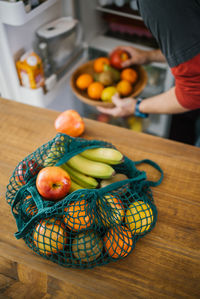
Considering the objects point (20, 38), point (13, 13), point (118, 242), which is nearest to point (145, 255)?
point (118, 242)

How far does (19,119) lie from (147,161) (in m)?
0.48

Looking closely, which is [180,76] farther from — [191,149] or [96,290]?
[96,290]

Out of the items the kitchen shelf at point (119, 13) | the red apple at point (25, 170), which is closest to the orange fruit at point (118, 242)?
the red apple at point (25, 170)

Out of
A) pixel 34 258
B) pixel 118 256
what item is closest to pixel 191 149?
pixel 118 256

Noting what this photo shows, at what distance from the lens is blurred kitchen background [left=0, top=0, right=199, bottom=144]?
1.22 meters

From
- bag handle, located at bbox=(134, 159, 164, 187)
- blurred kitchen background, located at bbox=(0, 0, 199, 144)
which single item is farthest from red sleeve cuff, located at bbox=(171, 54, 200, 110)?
blurred kitchen background, located at bbox=(0, 0, 199, 144)

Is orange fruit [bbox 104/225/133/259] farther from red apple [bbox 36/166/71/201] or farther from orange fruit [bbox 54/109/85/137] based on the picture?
orange fruit [bbox 54/109/85/137]

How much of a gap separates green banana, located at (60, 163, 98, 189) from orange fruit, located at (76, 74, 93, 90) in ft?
2.27

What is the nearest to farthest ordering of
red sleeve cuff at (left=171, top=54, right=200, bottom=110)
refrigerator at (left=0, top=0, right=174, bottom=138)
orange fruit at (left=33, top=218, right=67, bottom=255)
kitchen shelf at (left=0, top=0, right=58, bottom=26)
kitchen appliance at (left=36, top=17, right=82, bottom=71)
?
orange fruit at (left=33, top=218, right=67, bottom=255)
red sleeve cuff at (left=171, top=54, right=200, bottom=110)
kitchen shelf at (left=0, top=0, right=58, bottom=26)
refrigerator at (left=0, top=0, right=174, bottom=138)
kitchen appliance at (left=36, top=17, right=82, bottom=71)

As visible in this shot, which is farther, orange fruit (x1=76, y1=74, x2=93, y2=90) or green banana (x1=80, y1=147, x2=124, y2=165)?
orange fruit (x1=76, y1=74, x2=93, y2=90)

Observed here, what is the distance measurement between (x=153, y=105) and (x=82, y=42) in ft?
2.45

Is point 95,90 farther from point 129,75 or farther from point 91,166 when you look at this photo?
point 91,166

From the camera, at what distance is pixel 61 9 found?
58.7 inches

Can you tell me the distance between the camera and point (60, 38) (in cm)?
138
